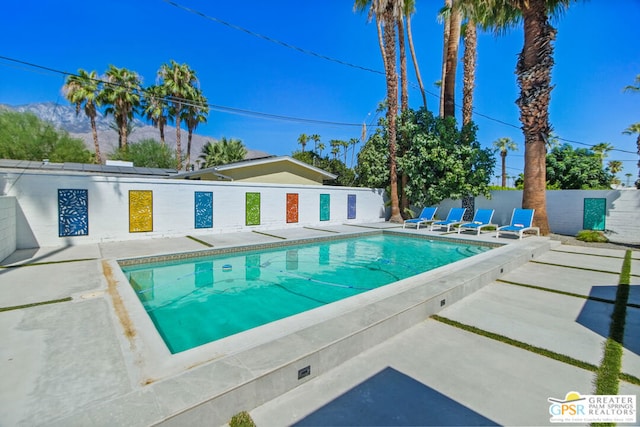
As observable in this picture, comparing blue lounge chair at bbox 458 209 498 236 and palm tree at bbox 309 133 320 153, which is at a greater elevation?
palm tree at bbox 309 133 320 153

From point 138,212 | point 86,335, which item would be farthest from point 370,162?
point 86,335

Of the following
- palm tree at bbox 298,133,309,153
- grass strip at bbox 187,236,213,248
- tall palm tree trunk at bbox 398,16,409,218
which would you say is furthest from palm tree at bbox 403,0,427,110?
palm tree at bbox 298,133,309,153

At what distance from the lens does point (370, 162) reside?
18469mm

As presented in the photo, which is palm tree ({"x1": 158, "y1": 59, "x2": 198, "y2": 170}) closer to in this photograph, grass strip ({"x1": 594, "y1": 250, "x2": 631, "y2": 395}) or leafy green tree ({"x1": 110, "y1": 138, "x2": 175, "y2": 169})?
leafy green tree ({"x1": 110, "y1": 138, "x2": 175, "y2": 169})

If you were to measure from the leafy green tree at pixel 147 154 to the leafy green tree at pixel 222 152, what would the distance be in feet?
12.3

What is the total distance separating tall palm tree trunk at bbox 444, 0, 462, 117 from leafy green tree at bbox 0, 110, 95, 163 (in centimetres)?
2867

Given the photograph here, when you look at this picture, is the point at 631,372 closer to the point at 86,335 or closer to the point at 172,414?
the point at 172,414

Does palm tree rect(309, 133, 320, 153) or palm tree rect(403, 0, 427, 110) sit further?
palm tree rect(309, 133, 320, 153)

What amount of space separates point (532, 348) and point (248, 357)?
3188 mm

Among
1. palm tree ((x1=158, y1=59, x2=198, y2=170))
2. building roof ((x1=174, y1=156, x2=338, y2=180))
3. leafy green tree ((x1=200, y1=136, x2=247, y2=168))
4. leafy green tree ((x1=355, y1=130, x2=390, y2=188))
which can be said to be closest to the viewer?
building roof ((x1=174, y1=156, x2=338, y2=180))

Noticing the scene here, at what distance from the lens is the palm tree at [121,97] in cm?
2717

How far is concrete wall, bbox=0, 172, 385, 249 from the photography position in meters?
9.00

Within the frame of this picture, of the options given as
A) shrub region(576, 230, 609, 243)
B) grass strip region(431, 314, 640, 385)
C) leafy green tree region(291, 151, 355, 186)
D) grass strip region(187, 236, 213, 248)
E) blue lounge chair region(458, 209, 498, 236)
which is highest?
leafy green tree region(291, 151, 355, 186)

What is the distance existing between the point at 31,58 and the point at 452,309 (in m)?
16.5
